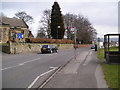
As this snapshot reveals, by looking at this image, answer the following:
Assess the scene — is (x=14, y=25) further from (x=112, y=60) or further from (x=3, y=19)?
(x=112, y=60)

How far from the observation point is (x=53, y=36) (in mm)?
79875

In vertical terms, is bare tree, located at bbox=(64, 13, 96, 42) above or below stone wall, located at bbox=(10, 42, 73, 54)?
above

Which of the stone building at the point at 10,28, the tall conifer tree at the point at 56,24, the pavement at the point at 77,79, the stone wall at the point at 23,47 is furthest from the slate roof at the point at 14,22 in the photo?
the pavement at the point at 77,79

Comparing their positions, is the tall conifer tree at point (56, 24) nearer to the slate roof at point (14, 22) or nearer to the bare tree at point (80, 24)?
the bare tree at point (80, 24)

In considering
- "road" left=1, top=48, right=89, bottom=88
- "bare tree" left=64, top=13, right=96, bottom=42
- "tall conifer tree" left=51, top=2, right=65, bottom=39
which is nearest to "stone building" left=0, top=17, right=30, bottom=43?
"tall conifer tree" left=51, top=2, right=65, bottom=39

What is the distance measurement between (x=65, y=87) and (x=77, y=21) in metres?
82.0

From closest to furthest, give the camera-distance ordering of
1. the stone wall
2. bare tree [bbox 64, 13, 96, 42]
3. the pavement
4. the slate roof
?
the pavement
the stone wall
the slate roof
bare tree [bbox 64, 13, 96, 42]

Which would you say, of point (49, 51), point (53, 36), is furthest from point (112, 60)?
point (53, 36)

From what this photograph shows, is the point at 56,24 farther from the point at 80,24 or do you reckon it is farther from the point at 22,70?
the point at 22,70

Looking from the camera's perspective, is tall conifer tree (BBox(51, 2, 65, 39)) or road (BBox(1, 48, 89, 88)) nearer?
road (BBox(1, 48, 89, 88))

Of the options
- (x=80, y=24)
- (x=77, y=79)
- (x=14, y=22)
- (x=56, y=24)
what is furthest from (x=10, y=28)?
(x=77, y=79)

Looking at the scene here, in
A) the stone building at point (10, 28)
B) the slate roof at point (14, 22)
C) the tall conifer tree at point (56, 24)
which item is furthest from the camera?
the slate roof at point (14, 22)

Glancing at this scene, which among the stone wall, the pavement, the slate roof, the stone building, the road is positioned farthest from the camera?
the slate roof

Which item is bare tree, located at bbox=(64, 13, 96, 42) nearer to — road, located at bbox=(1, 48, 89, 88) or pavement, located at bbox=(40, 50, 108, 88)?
road, located at bbox=(1, 48, 89, 88)
